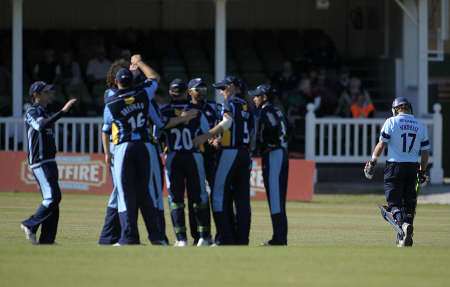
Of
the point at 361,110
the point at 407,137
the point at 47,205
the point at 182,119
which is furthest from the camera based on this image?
the point at 361,110

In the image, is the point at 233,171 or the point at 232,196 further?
the point at 232,196

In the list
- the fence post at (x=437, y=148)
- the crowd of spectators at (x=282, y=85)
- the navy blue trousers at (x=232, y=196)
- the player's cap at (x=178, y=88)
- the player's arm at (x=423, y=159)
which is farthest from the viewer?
the crowd of spectators at (x=282, y=85)

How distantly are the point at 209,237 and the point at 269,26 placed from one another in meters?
17.9

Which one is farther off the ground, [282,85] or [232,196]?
[282,85]

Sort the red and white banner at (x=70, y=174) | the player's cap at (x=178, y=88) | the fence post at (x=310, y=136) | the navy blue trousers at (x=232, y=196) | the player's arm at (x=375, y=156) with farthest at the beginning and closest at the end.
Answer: the fence post at (x=310, y=136)
the red and white banner at (x=70, y=174)
the player's arm at (x=375, y=156)
the navy blue trousers at (x=232, y=196)
the player's cap at (x=178, y=88)

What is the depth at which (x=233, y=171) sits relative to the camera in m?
15.9

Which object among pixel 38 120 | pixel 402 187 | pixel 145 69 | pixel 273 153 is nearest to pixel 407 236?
pixel 402 187

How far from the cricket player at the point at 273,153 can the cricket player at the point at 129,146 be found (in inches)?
97.1

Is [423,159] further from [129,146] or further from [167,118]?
[129,146]

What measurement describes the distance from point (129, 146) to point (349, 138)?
1377 cm

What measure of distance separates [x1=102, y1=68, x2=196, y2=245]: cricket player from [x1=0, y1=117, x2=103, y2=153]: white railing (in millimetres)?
12461

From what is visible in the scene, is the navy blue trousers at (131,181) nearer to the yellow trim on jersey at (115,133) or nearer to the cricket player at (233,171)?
the yellow trim on jersey at (115,133)

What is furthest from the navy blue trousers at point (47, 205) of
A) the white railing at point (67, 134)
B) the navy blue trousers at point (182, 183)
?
the white railing at point (67, 134)

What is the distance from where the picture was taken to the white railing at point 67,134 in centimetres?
2677
